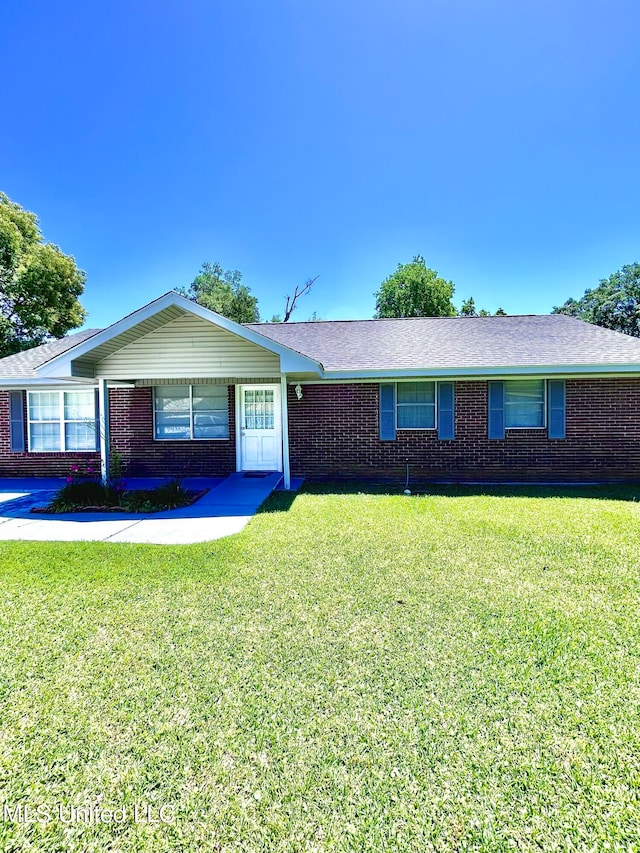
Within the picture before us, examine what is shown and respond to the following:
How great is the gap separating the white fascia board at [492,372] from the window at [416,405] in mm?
716

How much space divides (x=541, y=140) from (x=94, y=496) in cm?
1529

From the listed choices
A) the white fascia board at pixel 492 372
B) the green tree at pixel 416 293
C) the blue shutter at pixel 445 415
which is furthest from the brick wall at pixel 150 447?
the green tree at pixel 416 293

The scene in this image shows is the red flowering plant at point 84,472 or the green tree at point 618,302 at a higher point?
the green tree at point 618,302

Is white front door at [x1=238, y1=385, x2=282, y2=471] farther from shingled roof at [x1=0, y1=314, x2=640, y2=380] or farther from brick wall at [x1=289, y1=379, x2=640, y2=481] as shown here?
shingled roof at [x1=0, y1=314, x2=640, y2=380]

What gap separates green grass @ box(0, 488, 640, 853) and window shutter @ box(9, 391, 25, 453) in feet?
23.7

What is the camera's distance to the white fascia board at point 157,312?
25.9 feet

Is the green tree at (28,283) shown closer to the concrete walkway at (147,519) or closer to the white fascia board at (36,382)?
the white fascia board at (36,382)

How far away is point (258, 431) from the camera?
1060cm

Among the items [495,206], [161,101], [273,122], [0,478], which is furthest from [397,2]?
[0,478]

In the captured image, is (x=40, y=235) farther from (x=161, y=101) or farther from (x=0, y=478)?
(x=0, y=478)

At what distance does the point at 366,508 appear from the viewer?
7.50 metres

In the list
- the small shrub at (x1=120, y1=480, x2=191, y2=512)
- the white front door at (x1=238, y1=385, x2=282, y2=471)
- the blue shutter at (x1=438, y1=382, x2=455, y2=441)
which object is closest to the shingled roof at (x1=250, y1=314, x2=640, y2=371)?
the blue shutter at (x1=438, y1=382, x2=455, y2=441)

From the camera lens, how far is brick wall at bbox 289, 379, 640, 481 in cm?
986

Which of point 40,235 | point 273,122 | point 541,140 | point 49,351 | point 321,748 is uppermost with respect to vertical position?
point 40,235
